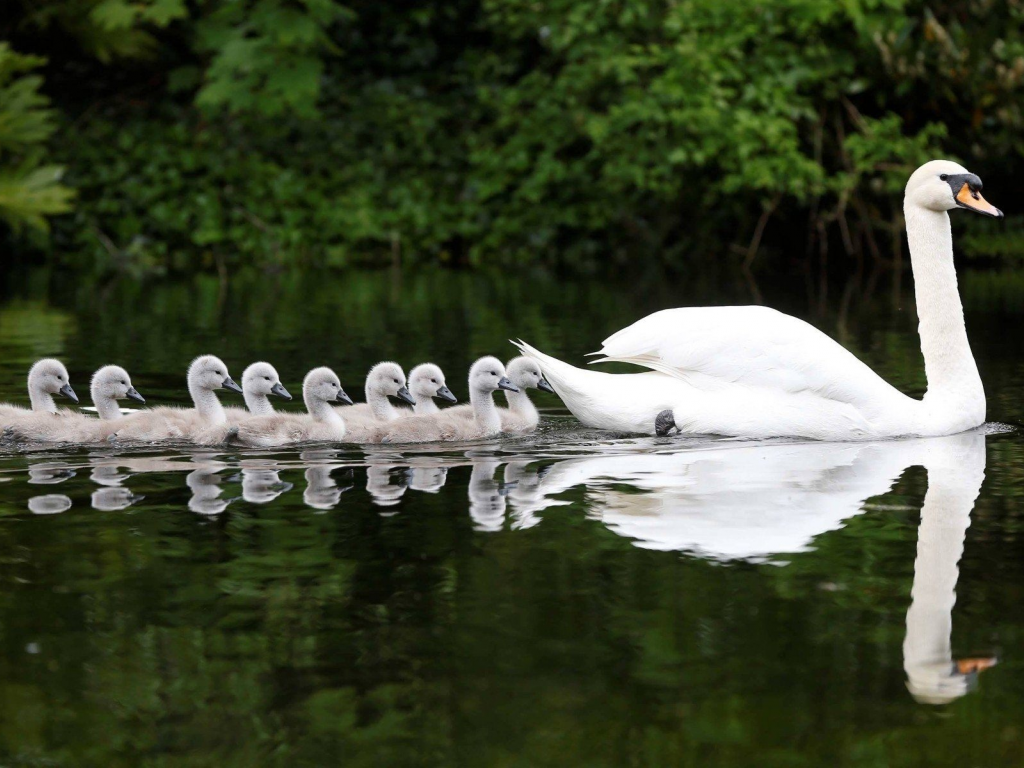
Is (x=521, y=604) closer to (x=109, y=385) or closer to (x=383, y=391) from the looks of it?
(x=383, y=391)

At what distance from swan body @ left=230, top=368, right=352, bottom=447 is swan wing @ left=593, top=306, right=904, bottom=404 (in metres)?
1.41

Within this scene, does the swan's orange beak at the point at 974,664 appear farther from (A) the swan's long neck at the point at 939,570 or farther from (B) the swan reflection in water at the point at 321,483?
(B) the swan reflection in water at the point at 321,483

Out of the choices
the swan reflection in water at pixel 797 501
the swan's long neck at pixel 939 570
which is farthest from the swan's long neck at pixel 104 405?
the swan's long neck at pixel 939 570

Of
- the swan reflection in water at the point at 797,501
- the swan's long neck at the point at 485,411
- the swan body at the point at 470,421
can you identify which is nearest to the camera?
the swan reflection in water at the point at 797,501

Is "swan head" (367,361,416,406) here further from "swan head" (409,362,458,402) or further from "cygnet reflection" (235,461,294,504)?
"cygnet reflection" (235,461,294,504)

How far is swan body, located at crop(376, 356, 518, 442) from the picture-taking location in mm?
8492

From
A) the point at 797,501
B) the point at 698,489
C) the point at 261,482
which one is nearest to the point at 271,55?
the point at 261,482

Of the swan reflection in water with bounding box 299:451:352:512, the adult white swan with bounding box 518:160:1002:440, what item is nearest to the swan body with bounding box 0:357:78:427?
the swan reflection in water with bounding box 299:451:352:512

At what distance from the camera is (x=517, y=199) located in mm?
25875

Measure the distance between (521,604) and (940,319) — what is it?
431cm

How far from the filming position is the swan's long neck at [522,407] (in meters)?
9.06

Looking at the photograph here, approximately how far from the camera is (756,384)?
326 inches

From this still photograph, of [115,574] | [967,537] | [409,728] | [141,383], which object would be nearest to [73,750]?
[409,728]

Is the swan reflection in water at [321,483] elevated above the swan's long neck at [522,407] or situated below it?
below
